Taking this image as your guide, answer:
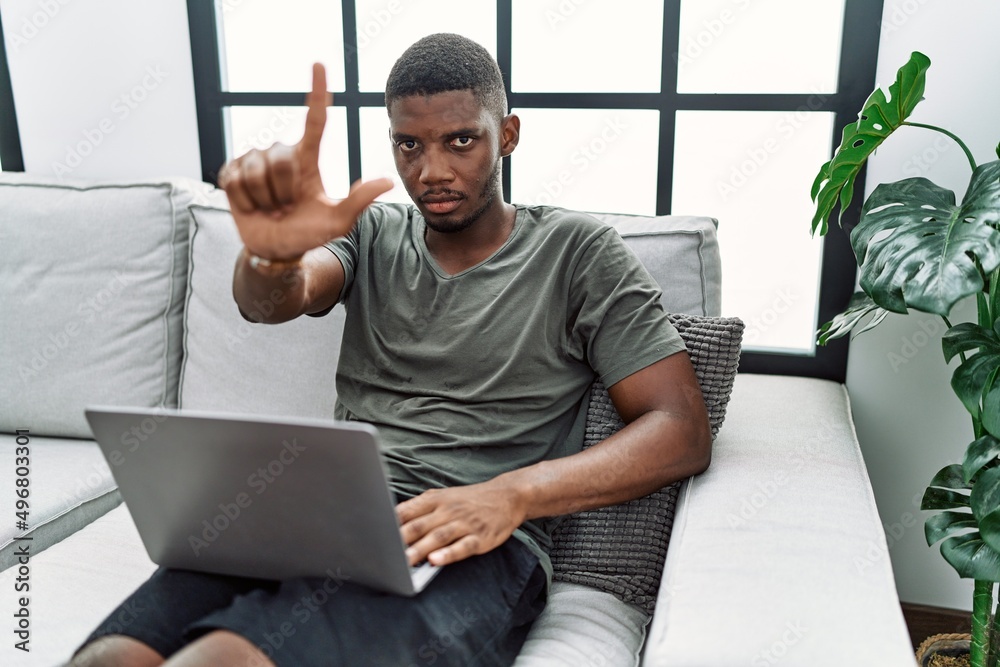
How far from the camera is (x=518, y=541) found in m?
1.11

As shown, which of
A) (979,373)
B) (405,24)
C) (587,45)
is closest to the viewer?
(979,373)

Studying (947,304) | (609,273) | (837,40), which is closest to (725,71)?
(837,40)

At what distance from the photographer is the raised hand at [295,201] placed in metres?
0.90

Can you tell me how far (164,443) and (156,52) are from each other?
145 centimetres

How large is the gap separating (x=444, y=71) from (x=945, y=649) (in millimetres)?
1341

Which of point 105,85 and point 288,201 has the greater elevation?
point 105,85

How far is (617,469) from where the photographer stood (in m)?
1.14

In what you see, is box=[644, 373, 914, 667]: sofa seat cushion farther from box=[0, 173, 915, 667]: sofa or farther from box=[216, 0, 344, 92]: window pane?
Result: box=[216, 0, 344, 92]: window pane

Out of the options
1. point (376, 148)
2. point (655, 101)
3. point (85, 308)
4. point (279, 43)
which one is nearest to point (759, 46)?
point (655, 101)

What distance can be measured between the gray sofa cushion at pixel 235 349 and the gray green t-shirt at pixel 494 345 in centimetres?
26

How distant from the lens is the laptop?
31.7 inches

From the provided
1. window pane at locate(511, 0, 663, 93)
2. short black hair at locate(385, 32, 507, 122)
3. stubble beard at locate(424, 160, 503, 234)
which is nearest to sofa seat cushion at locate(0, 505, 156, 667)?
stubble beard at locate(424, 160, 503, 234)

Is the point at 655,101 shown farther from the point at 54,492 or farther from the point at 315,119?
Answer: the point at 54,492

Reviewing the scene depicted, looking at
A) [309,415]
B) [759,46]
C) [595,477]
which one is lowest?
[309,415]
